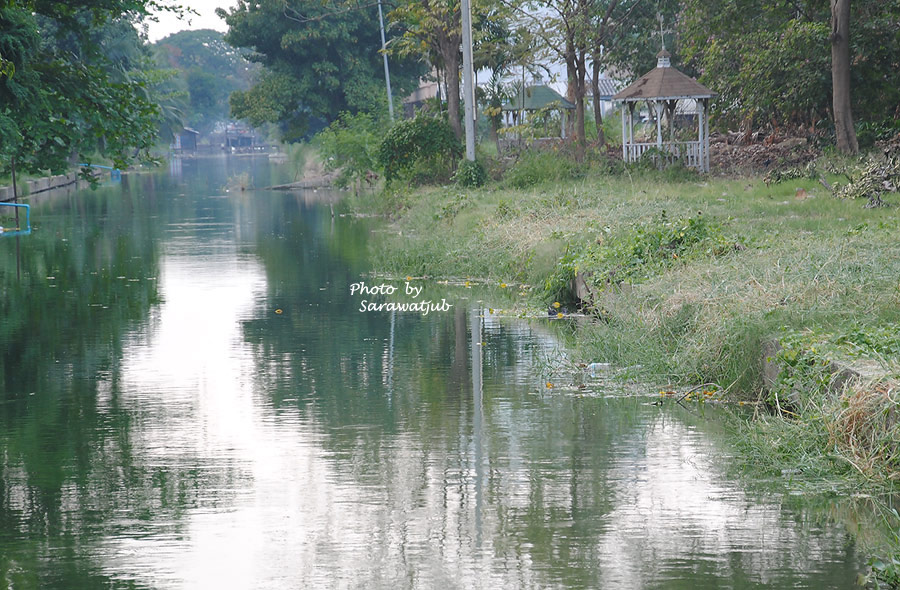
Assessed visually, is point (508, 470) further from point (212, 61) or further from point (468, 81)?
point (212, 61)

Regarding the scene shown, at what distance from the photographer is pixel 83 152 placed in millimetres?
18344

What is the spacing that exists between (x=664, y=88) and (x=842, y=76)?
551 cm

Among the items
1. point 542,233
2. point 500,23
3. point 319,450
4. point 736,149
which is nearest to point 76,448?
point 319,450

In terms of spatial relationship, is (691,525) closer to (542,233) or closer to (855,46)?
(542,233)

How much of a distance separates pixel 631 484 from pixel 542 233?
972 cm

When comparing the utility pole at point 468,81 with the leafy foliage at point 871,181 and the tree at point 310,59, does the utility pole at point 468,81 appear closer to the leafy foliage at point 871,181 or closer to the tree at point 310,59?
the leafy foliage at point 871,181

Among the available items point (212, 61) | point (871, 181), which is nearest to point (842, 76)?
point (871, 181)

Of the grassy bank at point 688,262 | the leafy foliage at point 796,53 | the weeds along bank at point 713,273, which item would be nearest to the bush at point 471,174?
the grassy bank at point 688,262

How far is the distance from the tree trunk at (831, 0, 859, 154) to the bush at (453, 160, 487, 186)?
923 centimetres

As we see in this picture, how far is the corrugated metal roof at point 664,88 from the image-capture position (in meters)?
28.4

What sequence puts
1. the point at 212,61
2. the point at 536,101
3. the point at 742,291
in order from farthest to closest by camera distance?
the point at 212,61 < the point at 536,101 < the point at 742,291

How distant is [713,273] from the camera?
35.3 feet

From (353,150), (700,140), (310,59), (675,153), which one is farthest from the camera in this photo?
(310,59)

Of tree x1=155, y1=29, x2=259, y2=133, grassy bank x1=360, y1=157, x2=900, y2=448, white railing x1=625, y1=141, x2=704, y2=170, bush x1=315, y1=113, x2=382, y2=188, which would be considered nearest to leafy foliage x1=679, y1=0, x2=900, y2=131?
white railing x1=625, y1=141, x2=704, y2=170
